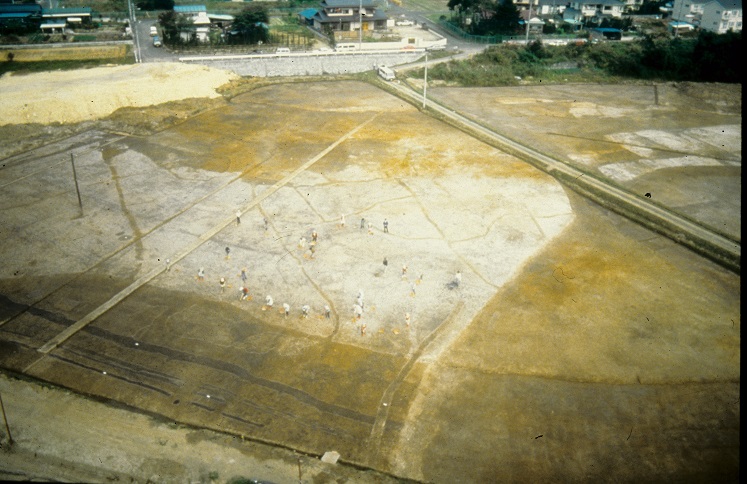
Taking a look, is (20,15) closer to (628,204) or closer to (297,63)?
(297,63)

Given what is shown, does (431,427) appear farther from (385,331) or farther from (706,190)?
(706,190)

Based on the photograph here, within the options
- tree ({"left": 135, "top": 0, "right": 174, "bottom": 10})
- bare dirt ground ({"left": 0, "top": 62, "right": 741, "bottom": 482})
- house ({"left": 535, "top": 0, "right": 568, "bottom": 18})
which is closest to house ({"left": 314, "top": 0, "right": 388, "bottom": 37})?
tree ({"left": 135, "top": 0, "right": 174, "bottom": 10})

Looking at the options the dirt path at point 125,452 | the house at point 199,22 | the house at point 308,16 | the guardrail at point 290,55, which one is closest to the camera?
the dirt path at point 125,452

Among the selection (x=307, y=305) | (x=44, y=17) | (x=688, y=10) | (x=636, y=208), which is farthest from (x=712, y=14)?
(x=44, y=17)

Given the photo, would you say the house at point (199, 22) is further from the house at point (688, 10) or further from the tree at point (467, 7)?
the house at point (688, 10)

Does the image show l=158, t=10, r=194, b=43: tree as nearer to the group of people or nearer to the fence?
the fence

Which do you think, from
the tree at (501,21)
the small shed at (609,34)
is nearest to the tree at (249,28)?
the tree at (501,21)
